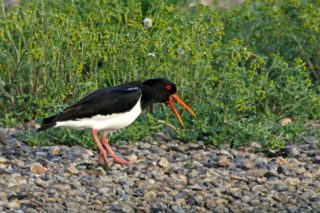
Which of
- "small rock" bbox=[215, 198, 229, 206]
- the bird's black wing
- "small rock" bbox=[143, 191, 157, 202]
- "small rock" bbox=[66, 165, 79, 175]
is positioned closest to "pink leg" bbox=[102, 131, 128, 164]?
the bird's black wing

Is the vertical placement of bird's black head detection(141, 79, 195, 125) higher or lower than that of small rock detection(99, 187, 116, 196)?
higher

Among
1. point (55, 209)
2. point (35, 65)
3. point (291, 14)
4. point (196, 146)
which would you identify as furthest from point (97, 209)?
point (291, 14)

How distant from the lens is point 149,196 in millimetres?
9477

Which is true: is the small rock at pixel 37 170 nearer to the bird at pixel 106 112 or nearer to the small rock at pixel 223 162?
the bird at pixel 106 112

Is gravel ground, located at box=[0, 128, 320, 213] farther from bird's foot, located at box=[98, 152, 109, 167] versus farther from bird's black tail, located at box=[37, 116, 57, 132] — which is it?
bird's black tail, located at box=[37, 116, 57, 132]

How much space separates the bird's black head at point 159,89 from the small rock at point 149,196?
1566 millimetres

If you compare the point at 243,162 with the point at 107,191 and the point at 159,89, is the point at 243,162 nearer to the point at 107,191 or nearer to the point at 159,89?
the point at 159,89

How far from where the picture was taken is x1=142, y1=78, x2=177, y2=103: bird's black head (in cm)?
1098

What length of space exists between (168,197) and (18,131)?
2533 millimetres

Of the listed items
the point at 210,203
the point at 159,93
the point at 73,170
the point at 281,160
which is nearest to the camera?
the point at 210,203

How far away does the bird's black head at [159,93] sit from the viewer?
1089 cm

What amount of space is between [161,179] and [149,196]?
595mm

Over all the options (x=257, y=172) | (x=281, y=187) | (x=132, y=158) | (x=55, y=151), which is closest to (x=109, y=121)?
(x=132, y=158)

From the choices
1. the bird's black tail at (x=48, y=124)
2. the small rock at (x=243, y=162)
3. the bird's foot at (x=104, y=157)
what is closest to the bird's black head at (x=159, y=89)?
the bird's foot at (x=104, y=157)
